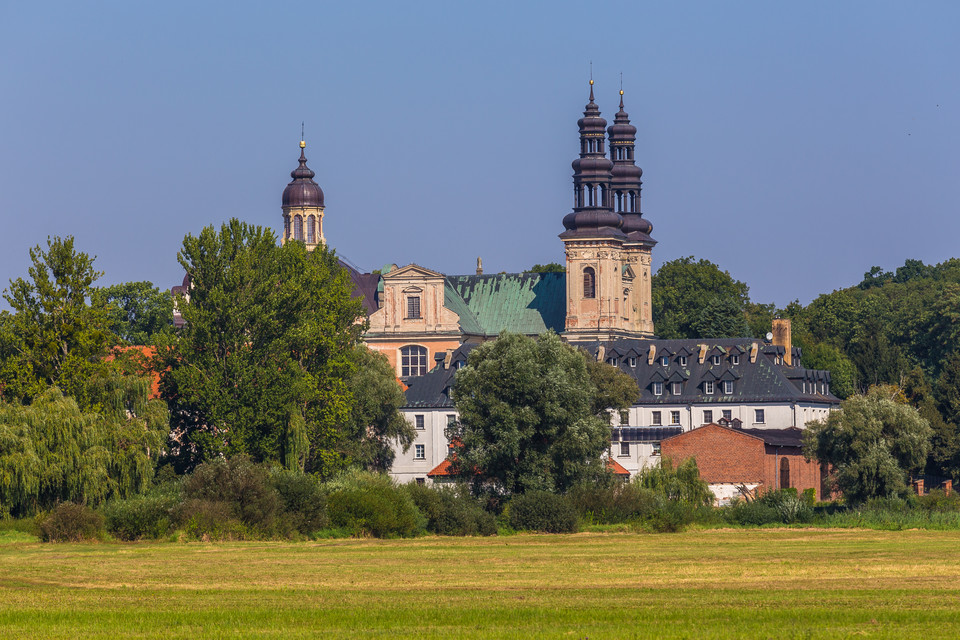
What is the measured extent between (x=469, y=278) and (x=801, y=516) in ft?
A: 274

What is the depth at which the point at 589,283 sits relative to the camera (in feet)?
456

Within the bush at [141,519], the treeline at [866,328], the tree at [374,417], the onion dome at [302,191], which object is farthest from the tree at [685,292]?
the bush at [141,519]

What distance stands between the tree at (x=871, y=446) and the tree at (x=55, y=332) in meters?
29.8

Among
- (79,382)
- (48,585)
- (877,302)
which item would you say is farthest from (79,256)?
(877,302)

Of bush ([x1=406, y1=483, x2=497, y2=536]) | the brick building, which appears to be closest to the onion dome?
the brick building

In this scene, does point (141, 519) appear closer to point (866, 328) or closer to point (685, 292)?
point (866, 328)

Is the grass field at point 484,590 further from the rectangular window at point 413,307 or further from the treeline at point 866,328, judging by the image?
the rectangular window at point 413,307

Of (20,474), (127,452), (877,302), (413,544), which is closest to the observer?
(413,544)

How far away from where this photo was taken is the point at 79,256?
2783 inches

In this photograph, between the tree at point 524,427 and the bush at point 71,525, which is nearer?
the bush at point 71,525

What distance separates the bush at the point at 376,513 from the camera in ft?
201

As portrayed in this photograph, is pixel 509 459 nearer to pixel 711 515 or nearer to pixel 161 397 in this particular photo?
pixel 711 515

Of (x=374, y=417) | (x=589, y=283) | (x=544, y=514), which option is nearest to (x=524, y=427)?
(x=544, y=514)

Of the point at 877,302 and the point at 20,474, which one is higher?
the point at 877,302
